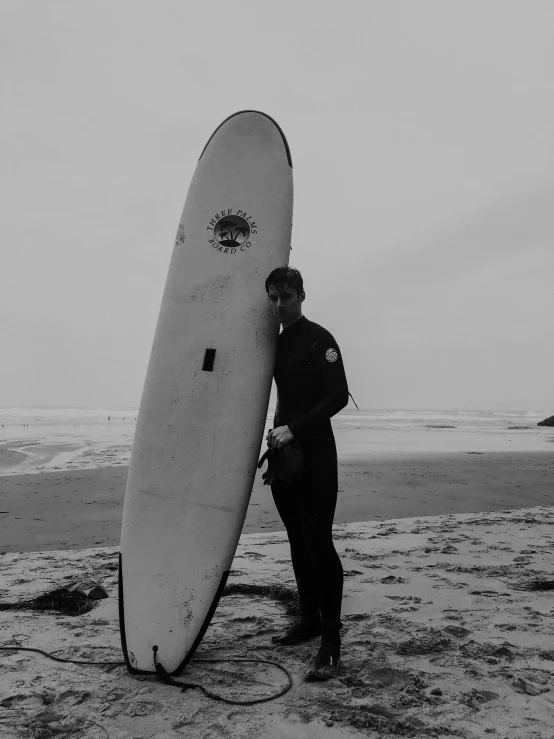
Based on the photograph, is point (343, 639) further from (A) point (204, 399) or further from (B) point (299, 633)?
(A) point (204, 399)

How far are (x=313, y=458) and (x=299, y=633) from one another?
854mm

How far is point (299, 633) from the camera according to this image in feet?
8.33

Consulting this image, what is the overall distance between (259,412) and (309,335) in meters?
0.53

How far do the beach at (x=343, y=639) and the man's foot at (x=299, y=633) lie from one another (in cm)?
5

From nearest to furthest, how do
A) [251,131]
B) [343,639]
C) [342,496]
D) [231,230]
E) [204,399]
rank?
[343,639]
[204,399]
[231,230]
[251,131]
[342,496]

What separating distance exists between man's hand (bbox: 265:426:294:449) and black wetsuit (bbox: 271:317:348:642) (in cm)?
2

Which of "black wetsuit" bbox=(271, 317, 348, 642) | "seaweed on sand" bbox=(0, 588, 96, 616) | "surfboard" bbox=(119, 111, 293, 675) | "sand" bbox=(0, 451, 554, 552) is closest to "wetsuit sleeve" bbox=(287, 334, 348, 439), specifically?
"black wetsuit" bbox=(271, 317, 348, 642)

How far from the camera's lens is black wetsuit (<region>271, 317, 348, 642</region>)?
232 cm

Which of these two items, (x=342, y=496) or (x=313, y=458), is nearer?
(x=313, y=458)

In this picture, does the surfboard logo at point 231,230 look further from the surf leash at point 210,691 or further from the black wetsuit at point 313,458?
the surf leash at point 210,691

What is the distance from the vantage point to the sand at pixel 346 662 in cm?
179

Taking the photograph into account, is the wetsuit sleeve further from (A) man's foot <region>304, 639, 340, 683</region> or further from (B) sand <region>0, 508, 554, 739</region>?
(B) sand <region>0, 508, 554, 739</region>

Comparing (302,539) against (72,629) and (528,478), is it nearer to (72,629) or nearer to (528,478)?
(72,629)

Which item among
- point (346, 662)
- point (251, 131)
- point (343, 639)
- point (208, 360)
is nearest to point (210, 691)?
point (346, 662)
